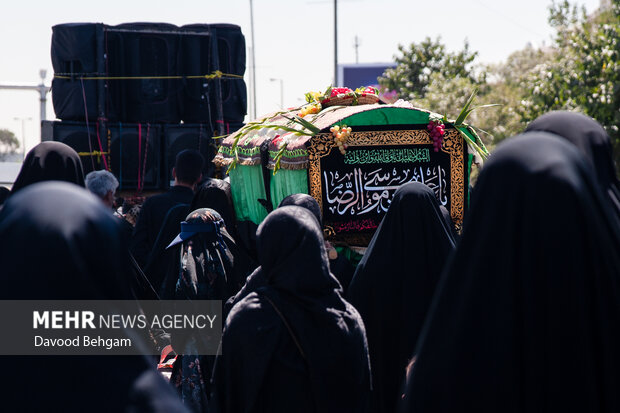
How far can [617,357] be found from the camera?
153 centimetres

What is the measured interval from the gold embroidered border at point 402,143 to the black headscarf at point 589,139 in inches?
93.4

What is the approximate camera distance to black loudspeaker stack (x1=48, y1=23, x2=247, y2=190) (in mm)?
7859

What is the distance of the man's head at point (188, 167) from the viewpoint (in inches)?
213

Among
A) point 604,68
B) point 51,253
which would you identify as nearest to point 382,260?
point 51,253

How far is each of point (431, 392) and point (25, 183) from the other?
89.4 inches

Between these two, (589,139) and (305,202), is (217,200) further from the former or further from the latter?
(589,139)

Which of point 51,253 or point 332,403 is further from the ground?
point 51,253

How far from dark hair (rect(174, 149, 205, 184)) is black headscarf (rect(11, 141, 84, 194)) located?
6.55 ft

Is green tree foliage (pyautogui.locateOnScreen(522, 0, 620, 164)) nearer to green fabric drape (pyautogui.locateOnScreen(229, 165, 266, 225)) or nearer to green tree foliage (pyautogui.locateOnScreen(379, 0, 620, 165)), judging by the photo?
green tree foliage (pyautogui.locateOnScreen(379, 0, 620, 165))

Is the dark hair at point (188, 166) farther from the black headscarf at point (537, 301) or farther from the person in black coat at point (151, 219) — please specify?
the black headscarf at point (537, 301)

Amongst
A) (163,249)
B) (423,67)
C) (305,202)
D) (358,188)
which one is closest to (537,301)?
(305,202)

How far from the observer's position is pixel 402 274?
349 centimetres

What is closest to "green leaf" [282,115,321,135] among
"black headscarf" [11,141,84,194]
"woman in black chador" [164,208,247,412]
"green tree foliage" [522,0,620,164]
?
"woman in black chador" [164,208,247,412]

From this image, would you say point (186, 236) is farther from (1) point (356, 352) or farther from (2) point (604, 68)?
(2) point (604, 68)
